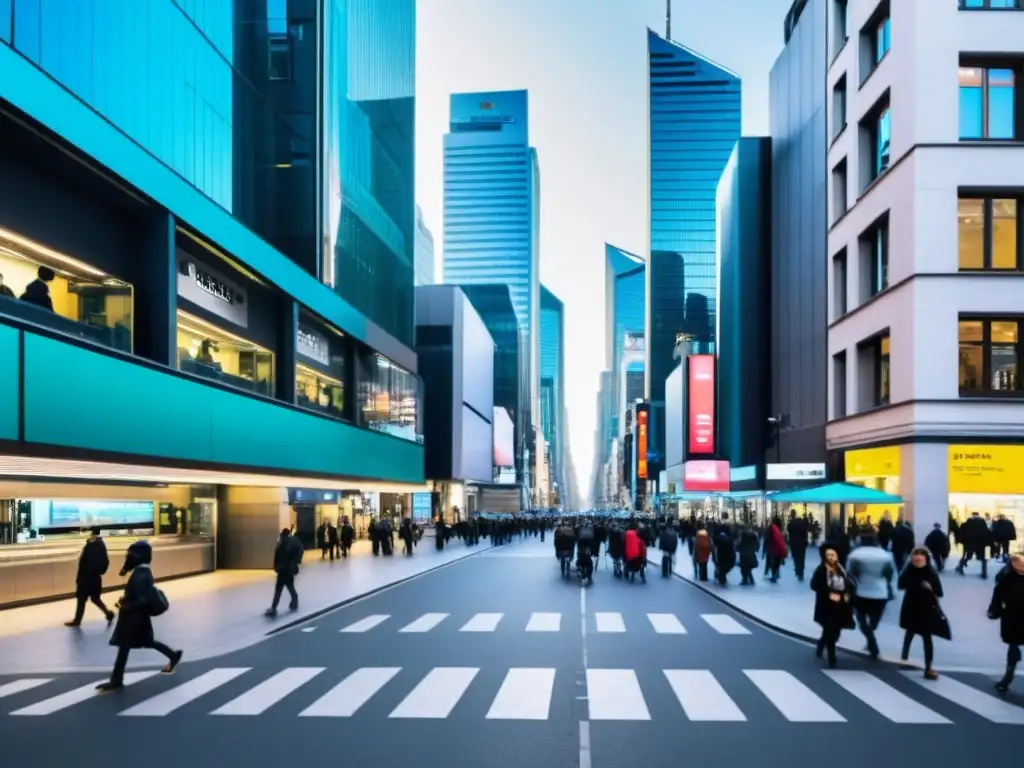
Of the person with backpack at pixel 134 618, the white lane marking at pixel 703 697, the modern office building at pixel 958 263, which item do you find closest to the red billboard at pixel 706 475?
the modern office building at pixel 958 263

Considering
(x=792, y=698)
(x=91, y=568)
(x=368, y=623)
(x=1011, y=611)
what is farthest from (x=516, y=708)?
(x=91, y=568)

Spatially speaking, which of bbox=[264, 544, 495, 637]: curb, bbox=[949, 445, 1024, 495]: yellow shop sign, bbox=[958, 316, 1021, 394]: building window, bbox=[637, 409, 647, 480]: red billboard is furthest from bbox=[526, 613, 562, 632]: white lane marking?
bbox=[637, 409, 647, 480]: red billboard

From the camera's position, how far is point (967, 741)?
9305 mm

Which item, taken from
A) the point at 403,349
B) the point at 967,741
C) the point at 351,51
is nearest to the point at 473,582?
the point at 967,741

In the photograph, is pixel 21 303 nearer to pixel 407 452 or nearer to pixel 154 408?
pixel 154 408

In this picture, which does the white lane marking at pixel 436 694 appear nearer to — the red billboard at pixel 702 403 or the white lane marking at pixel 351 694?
the white lane marking at pixel 351 694

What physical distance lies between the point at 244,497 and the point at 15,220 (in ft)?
50.2

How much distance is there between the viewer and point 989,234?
115 feet

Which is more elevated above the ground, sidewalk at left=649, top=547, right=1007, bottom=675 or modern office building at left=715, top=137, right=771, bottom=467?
modern office building at left=715, top=137, right=771, bottom=467

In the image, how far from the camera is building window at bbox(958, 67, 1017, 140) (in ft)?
116

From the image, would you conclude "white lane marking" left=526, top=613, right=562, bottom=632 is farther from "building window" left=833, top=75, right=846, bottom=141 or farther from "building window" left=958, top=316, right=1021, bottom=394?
"building window" left=833, top=75, right=846, bottom=141

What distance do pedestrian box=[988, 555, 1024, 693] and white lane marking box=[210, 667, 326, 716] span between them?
27.4 feet

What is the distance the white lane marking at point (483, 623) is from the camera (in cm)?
1767

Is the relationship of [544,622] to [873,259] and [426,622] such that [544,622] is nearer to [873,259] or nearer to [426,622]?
[426,622]
